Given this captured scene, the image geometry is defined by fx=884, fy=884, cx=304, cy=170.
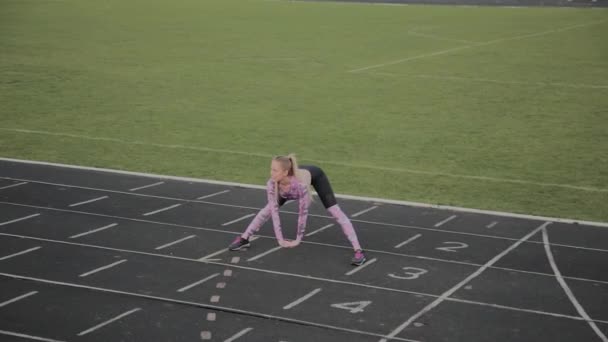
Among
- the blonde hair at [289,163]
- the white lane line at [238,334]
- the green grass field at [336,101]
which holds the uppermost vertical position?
the blonde hair at [289,163]

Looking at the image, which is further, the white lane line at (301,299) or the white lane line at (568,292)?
the white lane line at (301,299)

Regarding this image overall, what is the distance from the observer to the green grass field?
666 inches

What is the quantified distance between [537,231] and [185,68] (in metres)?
18.1

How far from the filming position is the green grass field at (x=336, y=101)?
55.5 ft

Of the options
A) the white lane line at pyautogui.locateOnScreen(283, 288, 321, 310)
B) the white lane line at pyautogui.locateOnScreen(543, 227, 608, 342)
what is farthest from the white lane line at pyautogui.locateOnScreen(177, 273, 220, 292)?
the white lane line at pyautogui.locateOnScreen(543, 227, 608, 342)

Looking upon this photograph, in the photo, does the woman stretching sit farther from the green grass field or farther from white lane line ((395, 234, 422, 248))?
the green grass field

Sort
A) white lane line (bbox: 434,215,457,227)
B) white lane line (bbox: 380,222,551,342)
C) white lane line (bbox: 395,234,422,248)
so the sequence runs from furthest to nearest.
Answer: white lane line (bbox: 434,215,457,227)
white lane line (bbox: 395,234,422,248)
white lane line (bbox: 380,222,551,342)

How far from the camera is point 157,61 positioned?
100.0 ft

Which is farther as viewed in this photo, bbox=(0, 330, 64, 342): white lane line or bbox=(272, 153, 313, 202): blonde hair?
bbox=(272, 153, 313, 202): blonde hair

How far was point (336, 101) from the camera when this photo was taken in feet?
79.4

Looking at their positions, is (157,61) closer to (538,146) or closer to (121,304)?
(538,146)

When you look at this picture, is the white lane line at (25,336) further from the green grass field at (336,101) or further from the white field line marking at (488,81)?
the white field line marking at (488,81)

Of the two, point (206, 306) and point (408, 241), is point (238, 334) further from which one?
point (408, 241)

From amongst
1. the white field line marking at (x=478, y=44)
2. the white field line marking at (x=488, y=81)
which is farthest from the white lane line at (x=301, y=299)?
the white field line marking at (x=478, y=44)
